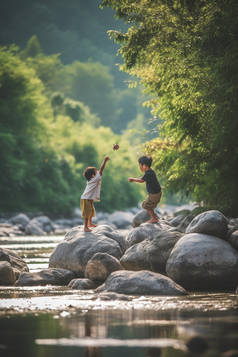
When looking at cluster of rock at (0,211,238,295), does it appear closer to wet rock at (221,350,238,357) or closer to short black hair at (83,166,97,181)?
short black hair at (83,166,97,181)

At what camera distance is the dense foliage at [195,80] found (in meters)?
11.0

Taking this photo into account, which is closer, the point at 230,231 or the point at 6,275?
the point at 230,231

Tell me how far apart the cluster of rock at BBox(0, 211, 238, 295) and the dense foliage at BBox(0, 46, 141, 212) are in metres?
26.1

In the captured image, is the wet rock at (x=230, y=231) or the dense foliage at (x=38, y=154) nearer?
the wet rock at (x=230, y=231)

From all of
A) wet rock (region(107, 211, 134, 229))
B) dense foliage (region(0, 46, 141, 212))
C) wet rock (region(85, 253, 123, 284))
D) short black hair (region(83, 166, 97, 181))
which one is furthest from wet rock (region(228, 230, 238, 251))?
dense foliage (region(0, 46, 141, 212))

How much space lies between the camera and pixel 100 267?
27.3 ft

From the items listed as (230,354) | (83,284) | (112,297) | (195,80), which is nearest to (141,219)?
(195,80)

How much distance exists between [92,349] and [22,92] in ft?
121

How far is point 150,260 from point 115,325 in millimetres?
3348

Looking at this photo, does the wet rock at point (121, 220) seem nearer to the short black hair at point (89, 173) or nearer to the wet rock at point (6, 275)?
the short black hair at point (89, 173)

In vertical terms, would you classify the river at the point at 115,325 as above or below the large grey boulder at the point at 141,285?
below

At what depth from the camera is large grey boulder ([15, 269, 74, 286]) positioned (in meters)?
8.41

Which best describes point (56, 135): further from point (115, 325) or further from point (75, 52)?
point (75, 52)

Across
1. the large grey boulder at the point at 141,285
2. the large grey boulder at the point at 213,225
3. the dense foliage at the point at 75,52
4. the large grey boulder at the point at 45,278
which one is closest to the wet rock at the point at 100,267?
the large grey boulder at the point at 45,278
